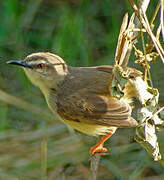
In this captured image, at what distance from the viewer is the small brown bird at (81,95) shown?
4.36 m

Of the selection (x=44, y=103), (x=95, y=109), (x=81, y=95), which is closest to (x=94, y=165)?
(x=95, y=109)

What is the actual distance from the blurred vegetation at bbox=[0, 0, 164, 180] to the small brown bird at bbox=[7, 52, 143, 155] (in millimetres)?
1269

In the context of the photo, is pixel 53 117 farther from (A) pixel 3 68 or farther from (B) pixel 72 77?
(B) pixel 72 77

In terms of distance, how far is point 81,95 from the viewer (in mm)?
4535

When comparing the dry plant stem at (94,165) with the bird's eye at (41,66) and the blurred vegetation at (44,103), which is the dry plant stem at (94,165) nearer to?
the bird's eye at (41,66)

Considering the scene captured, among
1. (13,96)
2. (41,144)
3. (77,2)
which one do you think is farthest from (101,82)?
(77,2)

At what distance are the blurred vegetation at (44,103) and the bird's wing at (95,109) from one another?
1323 mm

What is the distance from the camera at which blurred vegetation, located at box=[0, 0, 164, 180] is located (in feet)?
19.7

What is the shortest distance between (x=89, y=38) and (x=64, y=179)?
2.33 meters

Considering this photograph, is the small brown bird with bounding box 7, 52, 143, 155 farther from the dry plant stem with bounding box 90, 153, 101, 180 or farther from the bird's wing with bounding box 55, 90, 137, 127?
the dry plant stem with bounding box 90, 153, 101, 180

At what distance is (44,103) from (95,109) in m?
2.32

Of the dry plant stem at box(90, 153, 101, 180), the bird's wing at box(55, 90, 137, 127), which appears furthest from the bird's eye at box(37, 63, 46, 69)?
the dry plant stem at box(90, 153, 101, 180)

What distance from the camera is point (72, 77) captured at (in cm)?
470

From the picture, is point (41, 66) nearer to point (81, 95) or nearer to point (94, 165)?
point (81, 95)
